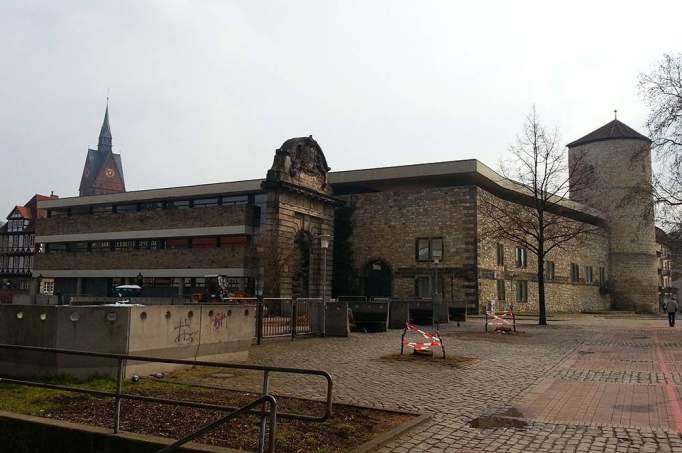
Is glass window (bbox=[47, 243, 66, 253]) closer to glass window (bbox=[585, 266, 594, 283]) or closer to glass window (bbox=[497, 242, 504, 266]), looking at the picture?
glass window (bbox=[497, 242, 504, 266])

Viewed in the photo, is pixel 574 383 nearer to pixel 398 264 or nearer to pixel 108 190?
pixel 398 264

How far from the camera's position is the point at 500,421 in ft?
24.6

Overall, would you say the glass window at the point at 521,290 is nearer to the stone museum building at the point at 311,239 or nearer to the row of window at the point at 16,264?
the stone museum building at the point at 311,239

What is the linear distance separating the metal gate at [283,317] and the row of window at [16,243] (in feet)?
237

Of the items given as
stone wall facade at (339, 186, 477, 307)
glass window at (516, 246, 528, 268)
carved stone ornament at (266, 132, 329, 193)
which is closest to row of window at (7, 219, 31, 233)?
stone wall facade at (339, 186, 477, 307)

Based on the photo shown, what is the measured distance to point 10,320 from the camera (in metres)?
10.5

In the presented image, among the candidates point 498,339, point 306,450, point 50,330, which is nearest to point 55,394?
point 50,330

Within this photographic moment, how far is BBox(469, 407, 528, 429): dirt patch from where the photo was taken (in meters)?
7.22

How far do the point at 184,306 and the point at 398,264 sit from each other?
31321 mm

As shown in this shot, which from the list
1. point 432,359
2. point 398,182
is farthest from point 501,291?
point 432,359

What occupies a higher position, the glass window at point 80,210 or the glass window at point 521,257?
the glass window at point 80,210

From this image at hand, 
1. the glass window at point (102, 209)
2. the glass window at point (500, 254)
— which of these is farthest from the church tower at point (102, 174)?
the glass window at point (500, 254)

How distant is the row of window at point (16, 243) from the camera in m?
80.6

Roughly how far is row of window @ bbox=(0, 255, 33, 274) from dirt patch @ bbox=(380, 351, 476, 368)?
7777cm
